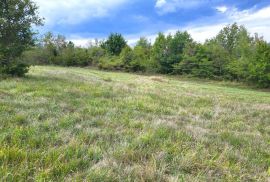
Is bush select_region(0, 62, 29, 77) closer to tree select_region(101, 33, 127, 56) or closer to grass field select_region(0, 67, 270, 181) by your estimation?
grass field select_region(0, 67, 270, 181)

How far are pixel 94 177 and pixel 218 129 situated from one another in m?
4.87

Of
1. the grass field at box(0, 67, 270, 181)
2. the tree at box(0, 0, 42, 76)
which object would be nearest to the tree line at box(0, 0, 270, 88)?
the tree at box(0, 0, 42, 76)

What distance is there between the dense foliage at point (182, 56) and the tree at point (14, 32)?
76.4 ft

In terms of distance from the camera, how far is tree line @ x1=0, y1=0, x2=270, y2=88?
16.8 m

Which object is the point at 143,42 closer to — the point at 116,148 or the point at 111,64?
the point at 111,64

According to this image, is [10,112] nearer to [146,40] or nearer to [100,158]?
[100,158]

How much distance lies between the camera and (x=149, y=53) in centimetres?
6294

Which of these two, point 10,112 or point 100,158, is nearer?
point 100,158

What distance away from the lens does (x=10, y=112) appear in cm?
684

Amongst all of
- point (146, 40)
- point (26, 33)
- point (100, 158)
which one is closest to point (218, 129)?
point (100, 158)

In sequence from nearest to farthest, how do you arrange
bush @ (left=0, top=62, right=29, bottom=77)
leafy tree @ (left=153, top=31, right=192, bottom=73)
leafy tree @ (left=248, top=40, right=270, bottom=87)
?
bush @ (left=0, top=62, right=29, bottom=77), leafy tree @ (left=248, top=40, right=270, bottom=87), leafy tree @ (left=153, top=31, right=192, bottom=73)

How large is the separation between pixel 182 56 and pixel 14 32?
4054 centimetres

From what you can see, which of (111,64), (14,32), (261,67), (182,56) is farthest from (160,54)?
(14,32)

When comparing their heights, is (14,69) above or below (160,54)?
below
